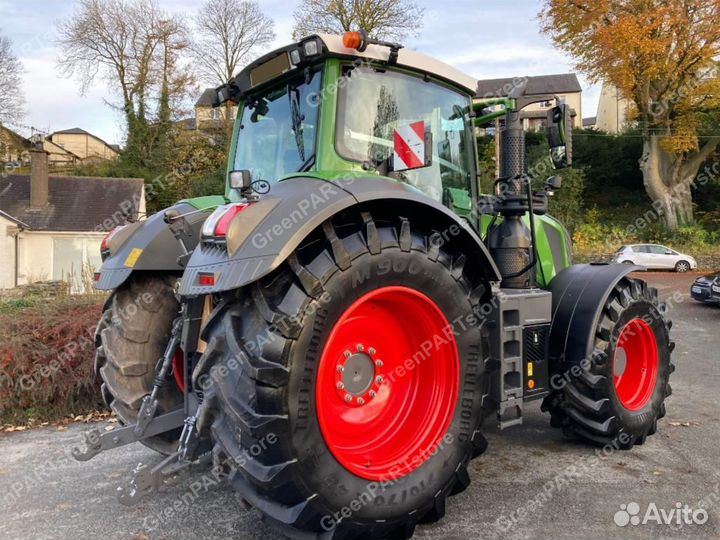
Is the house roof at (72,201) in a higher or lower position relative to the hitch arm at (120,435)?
higher

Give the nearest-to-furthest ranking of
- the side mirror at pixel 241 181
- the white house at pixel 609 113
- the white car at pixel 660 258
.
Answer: the side mirror at pixel 241 181, the white car at pixel 660 258, the white house at pixel 609 113

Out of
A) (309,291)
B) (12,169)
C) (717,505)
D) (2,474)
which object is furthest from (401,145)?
(12,169)

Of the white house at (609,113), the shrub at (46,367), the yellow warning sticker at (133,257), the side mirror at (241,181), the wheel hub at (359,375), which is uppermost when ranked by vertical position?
the white house at (609,113)

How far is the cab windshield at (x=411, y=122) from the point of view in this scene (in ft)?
10.6

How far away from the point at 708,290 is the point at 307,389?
45.2 feet

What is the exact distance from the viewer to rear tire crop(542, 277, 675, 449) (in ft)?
12.7

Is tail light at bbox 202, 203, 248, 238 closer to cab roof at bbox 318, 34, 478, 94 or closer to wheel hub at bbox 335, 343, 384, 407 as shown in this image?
wheel hub at bbox 335, 343, 384, 407

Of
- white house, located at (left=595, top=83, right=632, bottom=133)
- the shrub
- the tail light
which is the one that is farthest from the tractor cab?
white house, located at (left=595, top=83, right=632, bottom=133)

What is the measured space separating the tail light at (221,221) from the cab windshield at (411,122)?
85 cm

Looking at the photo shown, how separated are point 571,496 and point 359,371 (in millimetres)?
1544

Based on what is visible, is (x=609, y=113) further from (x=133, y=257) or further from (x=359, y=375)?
(x=359, y=375)

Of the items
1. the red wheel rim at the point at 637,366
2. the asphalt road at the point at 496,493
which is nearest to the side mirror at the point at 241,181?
the asphalt road at the point at 496,493

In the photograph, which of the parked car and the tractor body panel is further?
the parked car

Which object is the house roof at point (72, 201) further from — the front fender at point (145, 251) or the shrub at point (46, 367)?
the front fender at point (145, 251)
